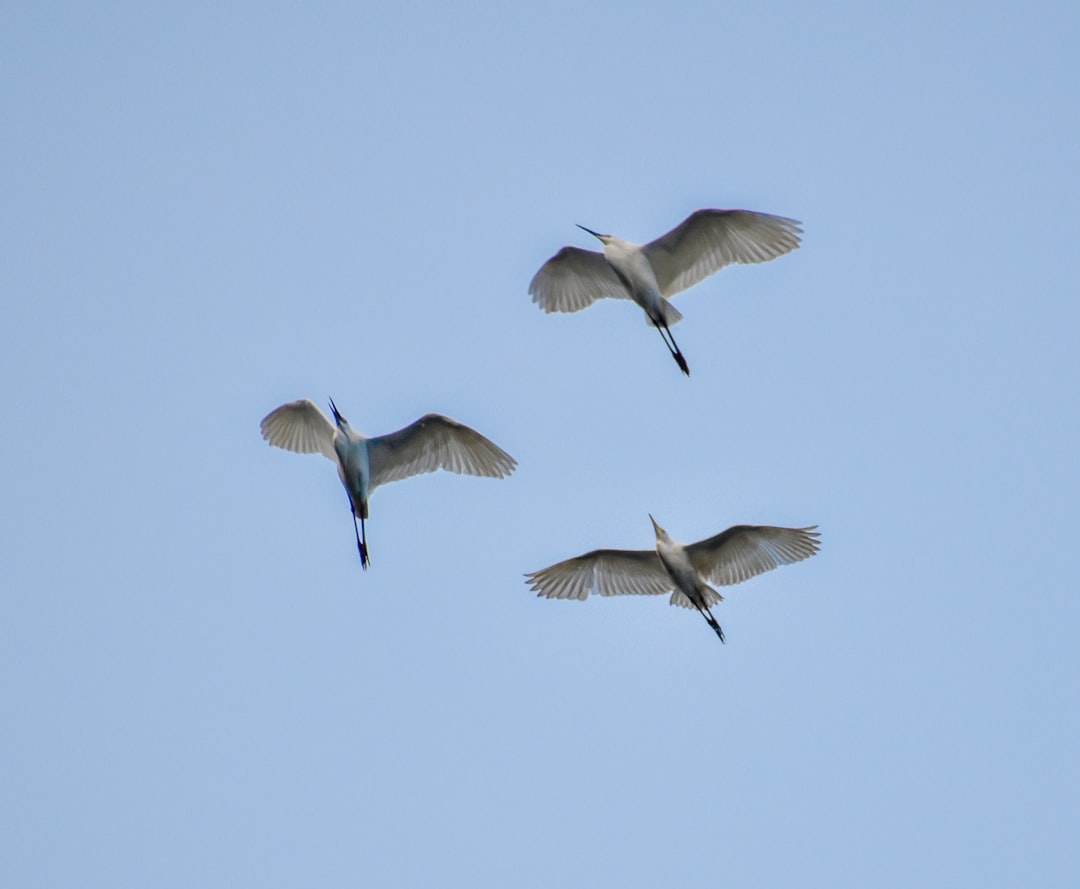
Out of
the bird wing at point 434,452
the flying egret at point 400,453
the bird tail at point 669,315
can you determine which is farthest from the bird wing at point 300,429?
the bird tail at point 669,315

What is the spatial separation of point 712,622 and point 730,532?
4.29ft

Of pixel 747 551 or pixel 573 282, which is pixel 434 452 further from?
pixel 747 551

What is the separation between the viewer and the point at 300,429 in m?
20.3

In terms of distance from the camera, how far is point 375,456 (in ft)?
64.2

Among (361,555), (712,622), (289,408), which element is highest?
(289,408)

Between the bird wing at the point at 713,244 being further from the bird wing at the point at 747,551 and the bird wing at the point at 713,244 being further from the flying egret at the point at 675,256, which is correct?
the bird wing at the point at 747,551

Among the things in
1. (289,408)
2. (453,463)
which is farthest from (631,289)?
(289,408)

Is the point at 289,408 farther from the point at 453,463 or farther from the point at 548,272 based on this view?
the point at 548,272

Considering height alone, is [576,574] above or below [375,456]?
below

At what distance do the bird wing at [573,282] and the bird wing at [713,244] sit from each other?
2.23 feet

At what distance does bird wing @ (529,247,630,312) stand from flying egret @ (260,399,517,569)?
2016 mm

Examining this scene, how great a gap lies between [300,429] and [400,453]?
1.47 m

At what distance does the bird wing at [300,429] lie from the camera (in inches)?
787

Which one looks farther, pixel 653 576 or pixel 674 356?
pixel 653 576
